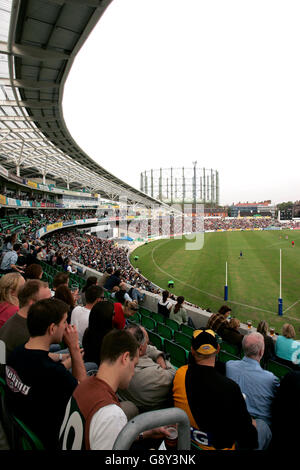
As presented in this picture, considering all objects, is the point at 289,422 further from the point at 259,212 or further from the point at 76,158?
the point at 259,212

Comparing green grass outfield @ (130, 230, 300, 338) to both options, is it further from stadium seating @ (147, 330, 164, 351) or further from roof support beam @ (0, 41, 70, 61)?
roof support beam @ (0, 41, 70, 61)

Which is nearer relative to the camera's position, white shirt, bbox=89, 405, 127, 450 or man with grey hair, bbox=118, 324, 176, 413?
white shirt, bbox=89, 405, 127, 450

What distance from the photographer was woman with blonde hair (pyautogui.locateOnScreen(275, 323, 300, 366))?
4797 millimetres

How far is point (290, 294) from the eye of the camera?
2095 centimetres

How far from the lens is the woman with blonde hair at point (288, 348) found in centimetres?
480

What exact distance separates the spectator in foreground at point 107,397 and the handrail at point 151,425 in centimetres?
23

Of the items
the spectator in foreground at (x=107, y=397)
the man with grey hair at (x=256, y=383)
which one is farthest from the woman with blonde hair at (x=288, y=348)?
the spectator in foreground at (x=107, y=397)

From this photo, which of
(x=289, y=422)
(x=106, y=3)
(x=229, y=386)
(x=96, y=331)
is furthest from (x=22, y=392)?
(x=106, y=3)

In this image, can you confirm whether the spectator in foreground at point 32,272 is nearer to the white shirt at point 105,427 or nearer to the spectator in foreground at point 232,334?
the spectator in foreground at point 232,334

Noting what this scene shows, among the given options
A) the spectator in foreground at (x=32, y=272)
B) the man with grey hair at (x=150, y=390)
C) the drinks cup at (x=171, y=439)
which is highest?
the spectator in foreground at (x=32, y=272)

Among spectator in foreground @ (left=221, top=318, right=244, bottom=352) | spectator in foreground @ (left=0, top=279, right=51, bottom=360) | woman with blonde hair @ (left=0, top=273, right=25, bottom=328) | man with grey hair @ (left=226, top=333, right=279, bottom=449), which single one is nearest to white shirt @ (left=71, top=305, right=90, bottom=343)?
woman with blonde hair @ (left=0, top=273, right=25, bottom=328)

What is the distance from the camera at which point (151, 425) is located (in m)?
1.12

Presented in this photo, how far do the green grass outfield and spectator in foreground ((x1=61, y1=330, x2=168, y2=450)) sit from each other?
14.7 meters
